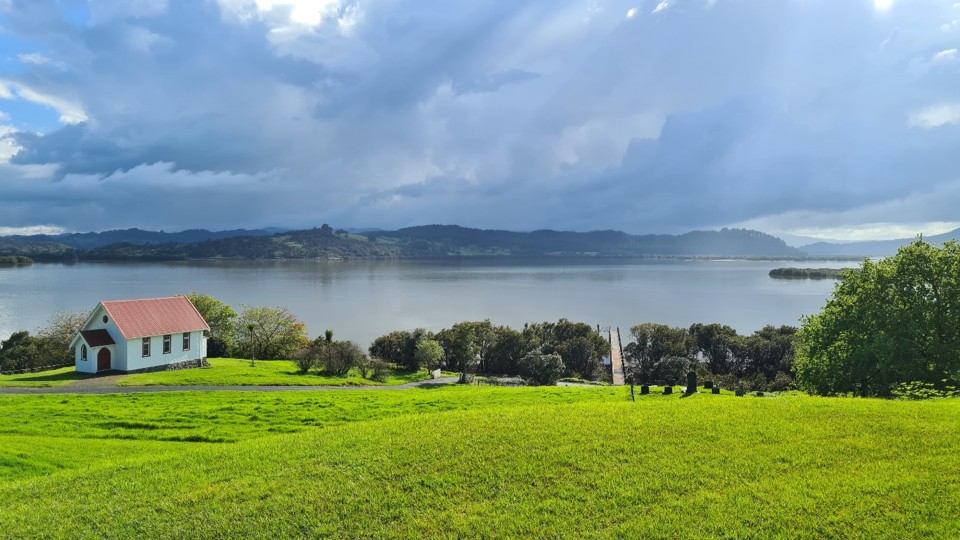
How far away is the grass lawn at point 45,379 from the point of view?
31656mm

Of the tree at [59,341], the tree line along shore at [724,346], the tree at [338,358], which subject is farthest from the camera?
the tree at [59,341]

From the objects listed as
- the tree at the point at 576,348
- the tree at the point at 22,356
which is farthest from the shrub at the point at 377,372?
the tree at the point at 22,356

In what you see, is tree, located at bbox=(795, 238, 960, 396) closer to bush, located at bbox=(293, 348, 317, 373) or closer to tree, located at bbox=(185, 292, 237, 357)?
bush, located at bbox=(293, 348, 317, 373)

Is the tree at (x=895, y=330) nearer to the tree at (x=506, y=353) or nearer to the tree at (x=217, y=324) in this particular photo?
the tree at (x=506, y=353)

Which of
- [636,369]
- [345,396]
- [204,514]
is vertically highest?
[204,514]

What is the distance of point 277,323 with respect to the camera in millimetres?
57438

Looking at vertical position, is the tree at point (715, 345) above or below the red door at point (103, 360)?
below

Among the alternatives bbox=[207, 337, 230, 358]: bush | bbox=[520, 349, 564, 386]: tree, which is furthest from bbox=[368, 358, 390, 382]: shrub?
bbox=[207, 337, 230, 358]: bush

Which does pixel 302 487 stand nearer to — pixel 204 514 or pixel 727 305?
pixel 204 514

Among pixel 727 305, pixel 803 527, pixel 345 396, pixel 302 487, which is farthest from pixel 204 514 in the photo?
pixel 727 305

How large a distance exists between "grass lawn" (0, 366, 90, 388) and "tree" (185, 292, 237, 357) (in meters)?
16.2

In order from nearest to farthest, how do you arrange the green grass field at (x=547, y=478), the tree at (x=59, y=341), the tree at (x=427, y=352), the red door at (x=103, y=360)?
the green grass field at (x=547, y=478) < the red door at (x=103, y=360) < the tree at (x=59, y=341) < the tree at (x=427, y=352)

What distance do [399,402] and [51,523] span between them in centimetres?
1502

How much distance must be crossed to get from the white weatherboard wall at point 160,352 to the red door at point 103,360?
0.60 metres
